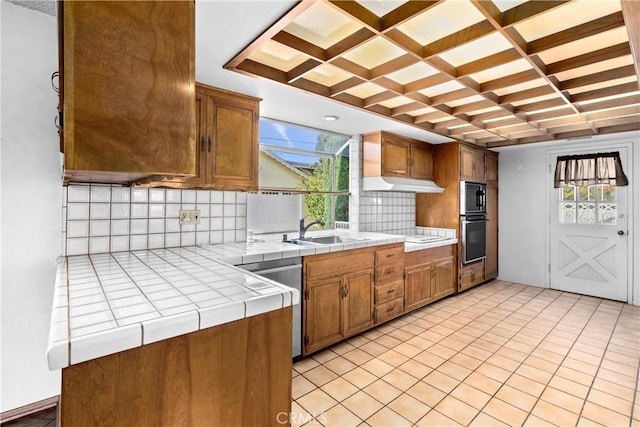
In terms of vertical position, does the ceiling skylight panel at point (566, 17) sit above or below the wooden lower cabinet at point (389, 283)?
above

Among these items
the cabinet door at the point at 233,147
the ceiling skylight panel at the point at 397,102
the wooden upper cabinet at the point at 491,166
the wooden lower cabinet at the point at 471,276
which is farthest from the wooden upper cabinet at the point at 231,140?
the wooden upper cabinet at the point at 491,166

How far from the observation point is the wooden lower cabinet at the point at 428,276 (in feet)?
11.3

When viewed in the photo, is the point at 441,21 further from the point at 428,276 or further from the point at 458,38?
the point at 428,276

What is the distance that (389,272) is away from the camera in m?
3.15

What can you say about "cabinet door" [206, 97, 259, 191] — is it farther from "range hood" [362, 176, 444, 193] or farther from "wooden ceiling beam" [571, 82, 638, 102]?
"wooden ceiling beam" [571, 82, 638, 102]

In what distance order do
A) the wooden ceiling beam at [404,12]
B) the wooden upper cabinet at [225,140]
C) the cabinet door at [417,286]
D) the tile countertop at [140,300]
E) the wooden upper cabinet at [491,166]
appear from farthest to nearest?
1. the wooden upper cabinet at [491,166]
2. the cabinet door at [417,286]
3. the wooden upper cabinet at [225,140]
4. the wooden ceiling beam at [404,12]
5. the tile countertop at [140,300]

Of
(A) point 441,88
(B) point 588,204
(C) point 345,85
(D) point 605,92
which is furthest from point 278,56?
(B) point 588,204

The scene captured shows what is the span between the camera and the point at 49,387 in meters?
1.87

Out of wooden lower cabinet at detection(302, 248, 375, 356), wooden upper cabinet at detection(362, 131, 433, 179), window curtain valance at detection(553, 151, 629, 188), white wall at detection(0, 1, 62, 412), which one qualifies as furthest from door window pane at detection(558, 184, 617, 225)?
white wall at detection(0, 1, 62, 412)

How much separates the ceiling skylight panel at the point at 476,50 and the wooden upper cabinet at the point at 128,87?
1.52 meters

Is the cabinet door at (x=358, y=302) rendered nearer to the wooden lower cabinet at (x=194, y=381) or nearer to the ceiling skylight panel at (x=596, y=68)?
the wooden lower cabinet at (x=194, y=381)

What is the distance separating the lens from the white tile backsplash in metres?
1.91

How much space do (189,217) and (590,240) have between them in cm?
507

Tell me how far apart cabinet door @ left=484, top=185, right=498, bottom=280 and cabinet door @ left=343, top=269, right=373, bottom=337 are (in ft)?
8.86
